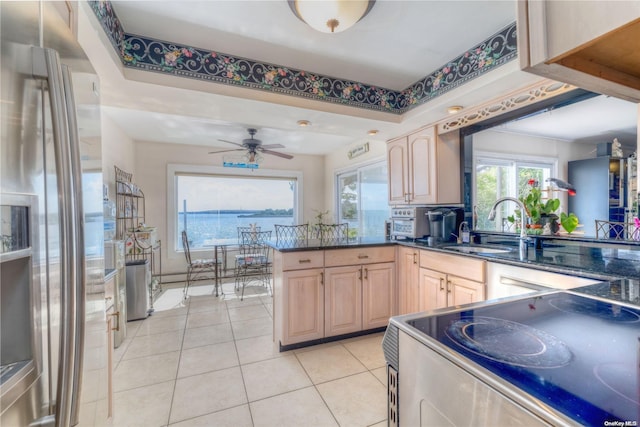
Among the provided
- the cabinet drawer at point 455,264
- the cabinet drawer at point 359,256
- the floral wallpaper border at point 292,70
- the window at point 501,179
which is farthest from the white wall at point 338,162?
the cabinet drawer at point 455,264

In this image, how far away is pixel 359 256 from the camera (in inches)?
106

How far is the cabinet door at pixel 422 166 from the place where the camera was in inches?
115

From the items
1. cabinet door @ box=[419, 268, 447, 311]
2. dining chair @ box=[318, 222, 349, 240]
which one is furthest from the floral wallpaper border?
dining chair @ box=[318, 222, 349, 240]

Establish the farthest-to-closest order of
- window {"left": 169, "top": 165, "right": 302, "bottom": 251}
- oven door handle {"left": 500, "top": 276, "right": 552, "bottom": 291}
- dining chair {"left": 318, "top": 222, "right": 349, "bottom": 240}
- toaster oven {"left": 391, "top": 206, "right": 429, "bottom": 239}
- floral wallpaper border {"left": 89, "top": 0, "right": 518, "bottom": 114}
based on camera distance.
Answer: dining chair {"left": 318, "top": 222, "right": 349, "bottom": 240}
window {"left": 169, "top": 165, "right": 302, "bottom": 251}
toaster oven {"left": 391, "top": 206, "right": 429, "bottom": 239}
floral wallpaper border {"left": 89, "top": 0, "right": 518, "bottom": 114}
oven door handle {"left": 500, "top": 276, "right": 552, "bottom": 291}

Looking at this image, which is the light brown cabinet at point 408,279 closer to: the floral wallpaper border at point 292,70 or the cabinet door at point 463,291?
the cabinet door at point 463,291

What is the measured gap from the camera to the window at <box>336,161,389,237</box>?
15.0ft

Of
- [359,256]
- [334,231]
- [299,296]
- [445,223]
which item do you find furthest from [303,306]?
[334,231]

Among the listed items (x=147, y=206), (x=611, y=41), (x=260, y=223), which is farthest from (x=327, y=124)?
(x=147, y=206)

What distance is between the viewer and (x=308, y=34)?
6.46ft

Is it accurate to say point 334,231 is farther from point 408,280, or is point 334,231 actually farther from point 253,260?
point 408,280

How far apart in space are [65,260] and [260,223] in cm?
537

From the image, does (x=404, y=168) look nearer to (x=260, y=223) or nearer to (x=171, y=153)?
(x=260, y=223)

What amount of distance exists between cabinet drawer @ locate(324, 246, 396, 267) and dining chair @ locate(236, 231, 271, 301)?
1.84 metres

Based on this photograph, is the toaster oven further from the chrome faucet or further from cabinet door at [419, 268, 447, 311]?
the chrome faucet
